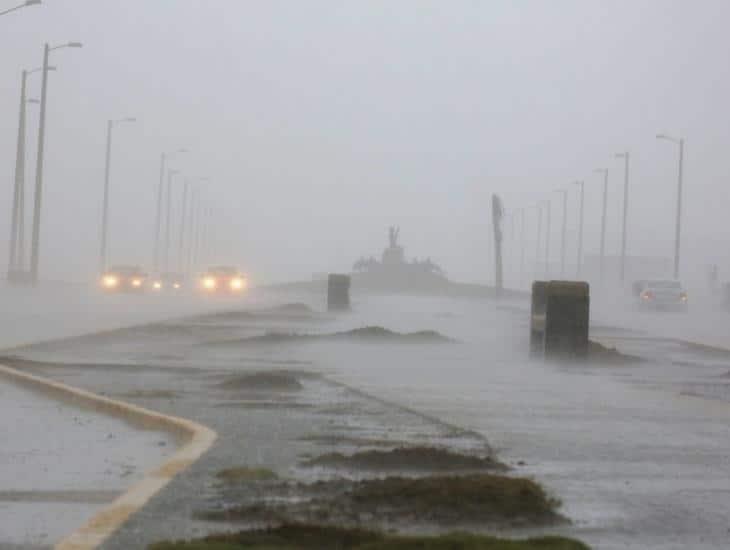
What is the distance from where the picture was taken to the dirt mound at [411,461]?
11383 mm

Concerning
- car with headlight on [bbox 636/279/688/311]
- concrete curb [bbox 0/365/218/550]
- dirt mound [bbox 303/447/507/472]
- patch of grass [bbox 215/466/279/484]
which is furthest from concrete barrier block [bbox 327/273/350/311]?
patch of grass [bbox 215/466/279/484]

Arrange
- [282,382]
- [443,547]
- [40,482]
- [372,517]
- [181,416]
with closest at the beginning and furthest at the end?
[443,547], [372,517], [40,482], [181,416], [282,382]

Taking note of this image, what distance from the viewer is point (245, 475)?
35.2 ft

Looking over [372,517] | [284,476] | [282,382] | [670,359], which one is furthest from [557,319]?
[372,517]

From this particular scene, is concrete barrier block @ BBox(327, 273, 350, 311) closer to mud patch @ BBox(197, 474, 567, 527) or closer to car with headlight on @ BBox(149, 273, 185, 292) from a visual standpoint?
car with headlight on @ BBox(149, 273, 185, 292)

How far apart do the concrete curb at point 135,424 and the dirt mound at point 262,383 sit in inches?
84.3

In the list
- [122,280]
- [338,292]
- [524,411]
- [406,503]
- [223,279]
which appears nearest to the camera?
[406,503]

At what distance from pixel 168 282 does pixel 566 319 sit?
92327 millimetres

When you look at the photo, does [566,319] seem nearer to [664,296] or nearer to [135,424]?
[135,424]

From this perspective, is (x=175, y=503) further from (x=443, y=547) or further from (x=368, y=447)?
(x=368, y=447)

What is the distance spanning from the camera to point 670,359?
31.1 meters

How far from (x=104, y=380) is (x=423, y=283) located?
124387 mm

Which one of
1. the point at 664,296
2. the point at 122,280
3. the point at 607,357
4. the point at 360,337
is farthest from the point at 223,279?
the point at 607,357

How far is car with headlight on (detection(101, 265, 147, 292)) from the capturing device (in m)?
88.6
